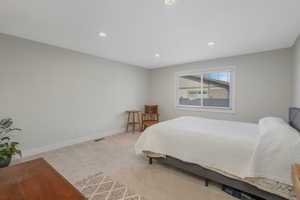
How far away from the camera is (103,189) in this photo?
166cm

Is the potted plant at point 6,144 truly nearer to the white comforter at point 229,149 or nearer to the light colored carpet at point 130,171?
the light colored carpet at point 130,171

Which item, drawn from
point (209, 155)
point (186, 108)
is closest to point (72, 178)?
point (209, 155)

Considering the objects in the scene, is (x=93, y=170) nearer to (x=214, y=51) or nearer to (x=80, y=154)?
(x=80, y=154)

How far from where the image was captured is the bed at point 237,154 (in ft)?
4.08

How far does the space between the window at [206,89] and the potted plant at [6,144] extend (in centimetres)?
404

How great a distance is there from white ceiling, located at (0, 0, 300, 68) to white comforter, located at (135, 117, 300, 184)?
154 centimetres

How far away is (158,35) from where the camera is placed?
2.31 meters

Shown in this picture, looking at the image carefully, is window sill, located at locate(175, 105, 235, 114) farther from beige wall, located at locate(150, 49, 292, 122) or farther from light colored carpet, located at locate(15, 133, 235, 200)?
light colored carpet, located at locate(15, 133, 235, 200)


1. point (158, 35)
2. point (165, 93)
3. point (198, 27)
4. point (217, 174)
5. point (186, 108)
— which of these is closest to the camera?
point (217, 174)

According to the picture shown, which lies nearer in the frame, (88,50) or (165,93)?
(88,50)

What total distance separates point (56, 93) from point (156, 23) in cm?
262

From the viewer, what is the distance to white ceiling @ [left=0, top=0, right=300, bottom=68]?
5.05ft

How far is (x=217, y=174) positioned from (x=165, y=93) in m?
3.34

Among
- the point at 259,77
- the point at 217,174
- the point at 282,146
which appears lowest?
the point at 217,174
